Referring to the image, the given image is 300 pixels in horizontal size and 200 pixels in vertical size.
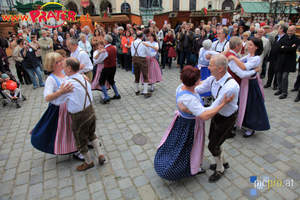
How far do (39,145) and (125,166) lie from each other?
1496 mm

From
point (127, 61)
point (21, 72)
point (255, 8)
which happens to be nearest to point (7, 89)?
point (21, 72)

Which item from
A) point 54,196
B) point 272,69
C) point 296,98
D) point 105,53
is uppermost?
point 105,53

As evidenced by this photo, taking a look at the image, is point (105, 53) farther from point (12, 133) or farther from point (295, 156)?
point (295, 156)

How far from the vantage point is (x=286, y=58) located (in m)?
5.71

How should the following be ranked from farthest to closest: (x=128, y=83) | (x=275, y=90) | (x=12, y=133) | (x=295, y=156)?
1. (x=128, y=83)
2. (x=275, y=90)
3. (x=12, y=133)
4. (x=295, y=156)

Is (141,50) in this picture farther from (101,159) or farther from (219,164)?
(219,164)

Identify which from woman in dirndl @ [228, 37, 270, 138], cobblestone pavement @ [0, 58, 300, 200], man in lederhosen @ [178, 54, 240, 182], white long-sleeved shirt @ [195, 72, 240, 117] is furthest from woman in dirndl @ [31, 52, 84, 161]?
woman in dirndl @ [228, 37, 270, 138]

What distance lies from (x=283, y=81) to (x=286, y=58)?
0.71 m

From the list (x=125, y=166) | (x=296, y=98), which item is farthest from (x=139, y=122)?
(x=296, y=98)

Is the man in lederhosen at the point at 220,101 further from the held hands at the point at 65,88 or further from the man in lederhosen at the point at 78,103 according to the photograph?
the held hands at the point at 65,88

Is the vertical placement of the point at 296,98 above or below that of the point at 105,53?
below

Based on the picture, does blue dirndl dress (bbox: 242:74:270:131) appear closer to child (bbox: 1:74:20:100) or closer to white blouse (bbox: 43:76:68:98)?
white blouse (bbox: 43:76:68:98)

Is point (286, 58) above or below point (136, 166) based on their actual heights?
above

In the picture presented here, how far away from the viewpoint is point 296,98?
5.55 meters
